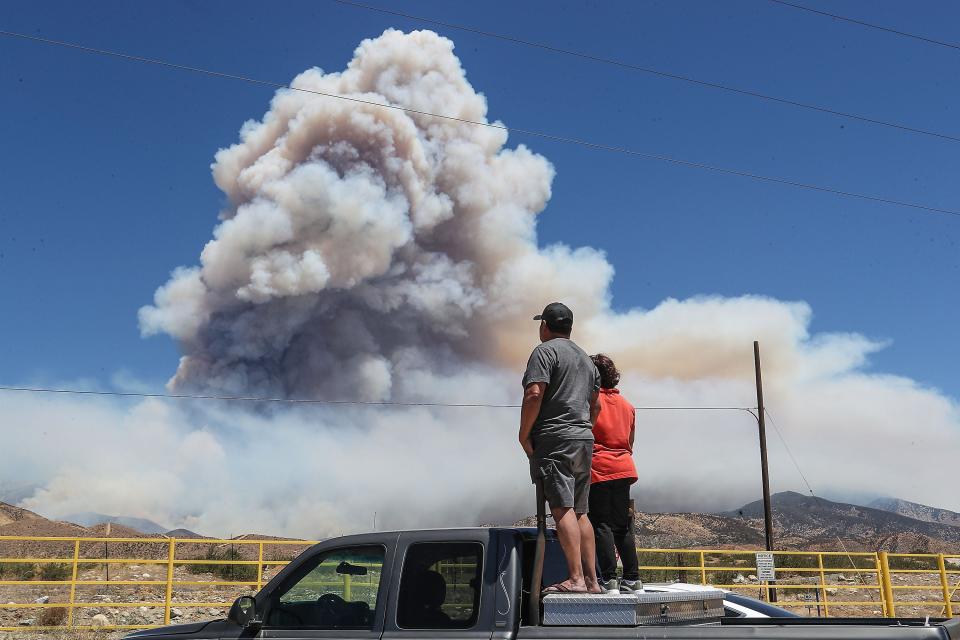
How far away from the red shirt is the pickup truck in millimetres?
548

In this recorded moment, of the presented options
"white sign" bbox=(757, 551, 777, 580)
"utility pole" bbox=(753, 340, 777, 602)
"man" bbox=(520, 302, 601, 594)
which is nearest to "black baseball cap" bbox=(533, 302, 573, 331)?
"man" bbox=(520, 302, 601, 594)

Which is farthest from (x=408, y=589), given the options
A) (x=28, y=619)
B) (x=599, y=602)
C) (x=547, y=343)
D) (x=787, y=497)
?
(x=787, y=497)

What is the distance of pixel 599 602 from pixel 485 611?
1.57ft

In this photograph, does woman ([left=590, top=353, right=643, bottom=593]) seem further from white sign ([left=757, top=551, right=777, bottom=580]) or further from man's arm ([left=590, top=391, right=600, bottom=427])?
white sign ([left=757, top=551, right=777, bottom=580])

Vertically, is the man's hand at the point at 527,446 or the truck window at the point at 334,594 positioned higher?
the man's hand at the point at 527,446

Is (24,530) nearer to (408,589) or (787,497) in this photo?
(408,589)

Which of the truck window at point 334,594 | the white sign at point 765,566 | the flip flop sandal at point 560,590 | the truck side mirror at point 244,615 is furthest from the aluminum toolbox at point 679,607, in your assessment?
the white sign at point 765,566

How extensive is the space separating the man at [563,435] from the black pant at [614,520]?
285mm

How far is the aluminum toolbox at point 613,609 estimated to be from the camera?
3.56 m

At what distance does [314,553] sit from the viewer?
409 cm

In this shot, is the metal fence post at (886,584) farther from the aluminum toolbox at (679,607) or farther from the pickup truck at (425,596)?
the aluminum toolbox at (679,607)

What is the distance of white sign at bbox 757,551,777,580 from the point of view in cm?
1526

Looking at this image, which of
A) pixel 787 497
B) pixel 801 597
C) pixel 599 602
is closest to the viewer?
pixel 599 602

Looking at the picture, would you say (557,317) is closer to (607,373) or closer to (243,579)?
(607,373)
